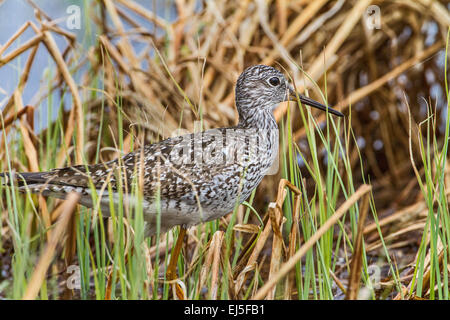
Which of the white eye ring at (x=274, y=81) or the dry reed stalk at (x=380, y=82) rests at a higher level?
the dry reed stalk at (x=380, y=82)

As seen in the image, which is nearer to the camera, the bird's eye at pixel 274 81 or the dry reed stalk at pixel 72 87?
the bird's eye at pixel 274 81

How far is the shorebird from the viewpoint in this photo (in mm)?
1781

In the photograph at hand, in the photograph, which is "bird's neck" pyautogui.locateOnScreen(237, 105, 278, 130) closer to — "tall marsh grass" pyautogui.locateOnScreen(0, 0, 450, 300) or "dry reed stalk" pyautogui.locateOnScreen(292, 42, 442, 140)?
"tall marsh grass" pyautogui.locateOnScreen(0, 0, 450, 300)

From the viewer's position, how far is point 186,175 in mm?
1829

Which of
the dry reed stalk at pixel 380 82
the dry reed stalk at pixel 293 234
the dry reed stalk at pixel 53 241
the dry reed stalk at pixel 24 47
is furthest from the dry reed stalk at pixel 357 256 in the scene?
the dry reed stalk at pixel 380 82

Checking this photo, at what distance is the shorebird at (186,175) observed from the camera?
1781 mm

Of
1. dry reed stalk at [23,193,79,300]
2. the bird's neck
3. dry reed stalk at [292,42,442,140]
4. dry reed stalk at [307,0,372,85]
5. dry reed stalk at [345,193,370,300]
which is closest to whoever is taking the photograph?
dry reed stalk at [23,193,79,300]

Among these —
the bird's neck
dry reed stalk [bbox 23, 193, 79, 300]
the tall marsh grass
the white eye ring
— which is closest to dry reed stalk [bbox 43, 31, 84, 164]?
the tall marsh grass

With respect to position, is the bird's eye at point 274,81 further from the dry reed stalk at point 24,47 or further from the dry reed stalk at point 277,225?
the dry reed stalk at point 24,47

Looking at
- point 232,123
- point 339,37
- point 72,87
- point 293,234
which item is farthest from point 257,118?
point 339,37

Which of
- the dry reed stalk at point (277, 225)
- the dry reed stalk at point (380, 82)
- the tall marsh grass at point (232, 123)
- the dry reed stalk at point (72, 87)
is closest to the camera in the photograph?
the dry reed stalk at point (277, 225)

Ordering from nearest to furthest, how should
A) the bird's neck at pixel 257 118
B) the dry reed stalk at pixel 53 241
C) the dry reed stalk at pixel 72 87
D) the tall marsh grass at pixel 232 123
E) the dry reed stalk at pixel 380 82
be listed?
1. the dry reed stalk at pixel 53 241
2. the tall marsh grass at pixel 232 123
3. the bird's neck at pixel 257 118
4. the dry reed stalk at pixel 72 87
5. the dry reed stalk at pixel 380 82
